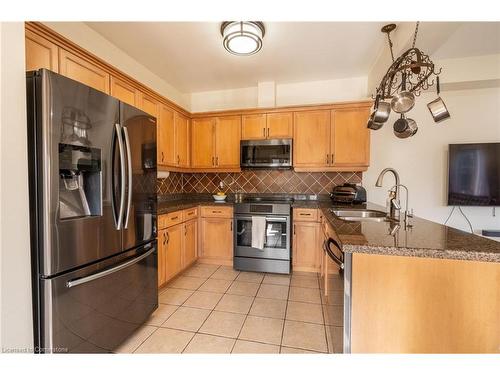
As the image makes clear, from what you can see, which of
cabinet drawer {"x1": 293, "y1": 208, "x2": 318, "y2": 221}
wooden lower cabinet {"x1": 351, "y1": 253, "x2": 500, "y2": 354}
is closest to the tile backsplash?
cabinet drawer {"x1": 293, "y1": 208, "x2": 318, "y2": 221}

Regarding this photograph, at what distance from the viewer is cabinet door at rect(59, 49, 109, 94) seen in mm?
1483

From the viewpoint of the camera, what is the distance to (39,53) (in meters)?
1.34

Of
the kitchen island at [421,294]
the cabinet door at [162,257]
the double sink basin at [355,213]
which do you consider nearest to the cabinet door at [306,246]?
the double sink basin at [355,213]

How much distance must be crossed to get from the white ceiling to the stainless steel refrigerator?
1.05 m

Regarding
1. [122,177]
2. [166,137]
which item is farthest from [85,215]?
[166,137]

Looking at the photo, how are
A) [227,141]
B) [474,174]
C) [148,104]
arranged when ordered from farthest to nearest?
[227,141] < [474,174] < [148,104]

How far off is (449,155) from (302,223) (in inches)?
79.4

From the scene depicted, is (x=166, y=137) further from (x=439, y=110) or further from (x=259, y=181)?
(x=439, y=110)

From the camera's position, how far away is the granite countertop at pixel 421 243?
34.0 inches

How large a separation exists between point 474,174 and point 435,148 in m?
0.51
